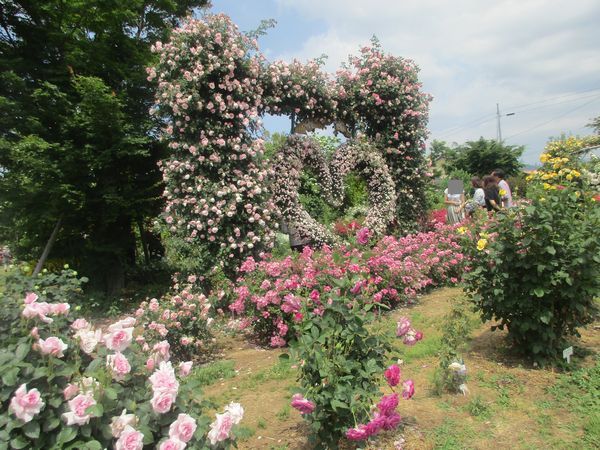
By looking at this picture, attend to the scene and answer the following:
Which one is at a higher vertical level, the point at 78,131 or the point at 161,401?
the point at 78,131

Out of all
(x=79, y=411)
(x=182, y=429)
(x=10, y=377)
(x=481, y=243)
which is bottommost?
(x=182, y=429)

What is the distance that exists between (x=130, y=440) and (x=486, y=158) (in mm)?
23134

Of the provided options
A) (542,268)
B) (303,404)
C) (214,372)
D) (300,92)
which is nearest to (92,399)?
(303,404)

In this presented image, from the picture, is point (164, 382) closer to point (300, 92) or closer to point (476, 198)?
point (300, 92)

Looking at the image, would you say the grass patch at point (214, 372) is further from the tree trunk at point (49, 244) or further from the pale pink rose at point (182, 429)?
the tree trunk at point (49, 244)

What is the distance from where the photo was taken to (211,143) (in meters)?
6.52

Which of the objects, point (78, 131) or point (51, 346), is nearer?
point (51, 346)

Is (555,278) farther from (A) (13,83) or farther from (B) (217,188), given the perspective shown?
(A) (13,83)

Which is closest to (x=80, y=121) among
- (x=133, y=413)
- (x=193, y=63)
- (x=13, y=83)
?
(x=13, y=83)

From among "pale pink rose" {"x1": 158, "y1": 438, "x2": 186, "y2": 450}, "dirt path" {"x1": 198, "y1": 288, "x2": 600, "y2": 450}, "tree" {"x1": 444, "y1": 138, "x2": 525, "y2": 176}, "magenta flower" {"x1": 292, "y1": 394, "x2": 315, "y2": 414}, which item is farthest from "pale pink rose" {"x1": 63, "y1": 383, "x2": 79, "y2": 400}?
"tree" {"x1": 444, "y1": 138, "x2": 525, "y2": 176}

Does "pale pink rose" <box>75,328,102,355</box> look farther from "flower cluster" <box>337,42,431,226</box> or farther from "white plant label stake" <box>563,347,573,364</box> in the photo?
"flower cluster" <box>337,42,431,226</box>

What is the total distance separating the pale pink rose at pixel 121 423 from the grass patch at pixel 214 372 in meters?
2.40

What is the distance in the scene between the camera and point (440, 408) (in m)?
2.86

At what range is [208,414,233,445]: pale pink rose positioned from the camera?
1523 mm
